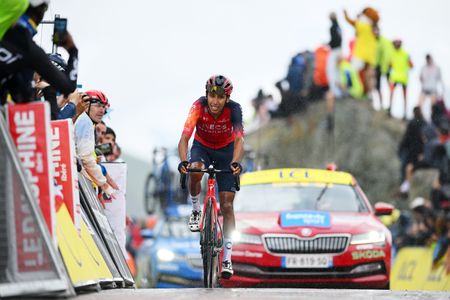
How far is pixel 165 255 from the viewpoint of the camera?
64.1 feet

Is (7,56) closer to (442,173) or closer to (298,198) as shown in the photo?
(298,198)

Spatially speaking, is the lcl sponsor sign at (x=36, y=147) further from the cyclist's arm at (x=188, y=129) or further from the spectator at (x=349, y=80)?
the spectator at (x=349, y=80)

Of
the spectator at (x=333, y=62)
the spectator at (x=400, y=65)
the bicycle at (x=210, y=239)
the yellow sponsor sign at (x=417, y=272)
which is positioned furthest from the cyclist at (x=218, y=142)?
the spectator at (x=333, y=62)

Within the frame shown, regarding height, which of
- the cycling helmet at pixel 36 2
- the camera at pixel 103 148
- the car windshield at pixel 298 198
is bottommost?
the car windshield at pixel 298 198

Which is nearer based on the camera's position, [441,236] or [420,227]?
[441,236]

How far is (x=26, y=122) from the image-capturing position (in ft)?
24.9

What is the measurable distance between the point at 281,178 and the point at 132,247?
1549cm

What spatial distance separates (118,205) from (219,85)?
6.91 feet

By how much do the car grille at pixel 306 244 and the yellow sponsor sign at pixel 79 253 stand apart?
3778 millimetres

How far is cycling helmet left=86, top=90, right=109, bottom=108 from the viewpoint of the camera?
37.9ft

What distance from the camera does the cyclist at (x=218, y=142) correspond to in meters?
11.0

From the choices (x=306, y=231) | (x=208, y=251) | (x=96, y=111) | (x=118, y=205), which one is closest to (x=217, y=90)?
(x=96, y=111)

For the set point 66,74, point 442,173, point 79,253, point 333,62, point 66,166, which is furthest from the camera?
point 333,62

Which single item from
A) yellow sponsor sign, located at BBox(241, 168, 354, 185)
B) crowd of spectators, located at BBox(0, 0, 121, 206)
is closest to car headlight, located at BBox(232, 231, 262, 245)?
yellow sponsor sign, located at BBox(241, 168, 354, 185)
